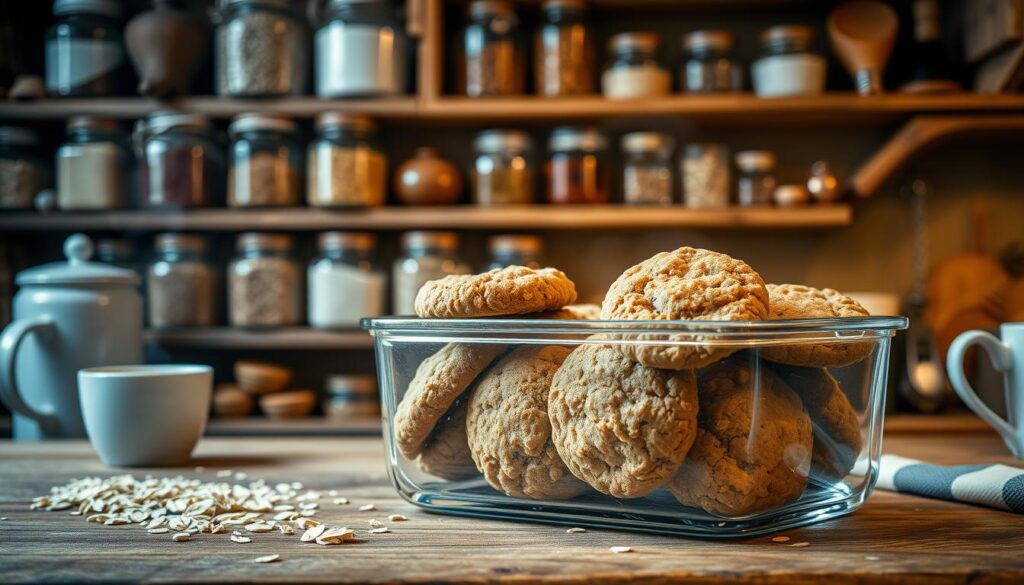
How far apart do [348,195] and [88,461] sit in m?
0.79

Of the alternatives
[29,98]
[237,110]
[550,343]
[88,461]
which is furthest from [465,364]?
[29,98]

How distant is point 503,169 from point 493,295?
42.3 inches

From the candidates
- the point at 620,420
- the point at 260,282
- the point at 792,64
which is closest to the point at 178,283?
the point at 260,282

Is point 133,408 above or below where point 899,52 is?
below

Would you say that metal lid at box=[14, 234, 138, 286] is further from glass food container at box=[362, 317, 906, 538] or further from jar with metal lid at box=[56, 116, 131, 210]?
glass food container at box=[362, 317, 906, 538]

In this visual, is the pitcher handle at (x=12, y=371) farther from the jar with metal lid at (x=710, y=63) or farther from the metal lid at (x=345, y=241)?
the jar with metal lid at (x=710, y=63)

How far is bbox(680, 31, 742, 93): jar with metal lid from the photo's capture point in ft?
5.31

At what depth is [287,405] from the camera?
1.65 metres

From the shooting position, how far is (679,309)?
1.72ft

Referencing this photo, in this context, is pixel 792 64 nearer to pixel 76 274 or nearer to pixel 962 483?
pixel 962 483

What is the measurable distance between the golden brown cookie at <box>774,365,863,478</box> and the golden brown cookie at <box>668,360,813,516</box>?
33 mm

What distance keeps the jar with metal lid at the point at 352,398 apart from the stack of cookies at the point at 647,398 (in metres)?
1.04

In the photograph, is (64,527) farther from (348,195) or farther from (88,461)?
(348,195)

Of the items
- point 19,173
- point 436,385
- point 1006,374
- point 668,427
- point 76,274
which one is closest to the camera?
point 668,427
